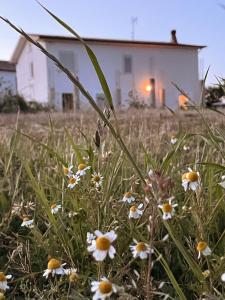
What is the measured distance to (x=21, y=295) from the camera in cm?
101

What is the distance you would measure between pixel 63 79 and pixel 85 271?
817 inches

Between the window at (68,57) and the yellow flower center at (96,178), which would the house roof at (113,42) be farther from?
the yellow flower center at (96,178)

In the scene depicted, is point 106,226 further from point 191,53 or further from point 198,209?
point 191,53

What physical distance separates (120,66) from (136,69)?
1.06m

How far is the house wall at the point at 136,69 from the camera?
21672mm

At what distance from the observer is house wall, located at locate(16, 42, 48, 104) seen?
72.8ft

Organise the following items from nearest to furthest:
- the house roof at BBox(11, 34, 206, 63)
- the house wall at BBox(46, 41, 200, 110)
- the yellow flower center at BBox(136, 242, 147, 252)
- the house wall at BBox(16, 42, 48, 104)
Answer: the yellow flower center at BBox(136, 242, 147, 252), the house roof at BBox(11, 34, 206, 63), the house wall at BBox(46, 41, 200, 110), the house wall at BBox(16, 42, 48, 104)

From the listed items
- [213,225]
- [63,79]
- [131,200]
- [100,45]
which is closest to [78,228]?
[131,200]

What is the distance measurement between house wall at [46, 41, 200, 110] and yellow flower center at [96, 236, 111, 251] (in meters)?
20.4

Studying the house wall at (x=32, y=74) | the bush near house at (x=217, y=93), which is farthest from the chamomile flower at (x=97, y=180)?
the house wall at (x=32, y=74)

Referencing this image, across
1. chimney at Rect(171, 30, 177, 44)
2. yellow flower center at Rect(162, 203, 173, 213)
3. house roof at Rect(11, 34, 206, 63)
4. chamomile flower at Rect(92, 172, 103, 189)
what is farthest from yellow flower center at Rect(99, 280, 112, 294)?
chimney at Rect(171, 30, 177, 44)

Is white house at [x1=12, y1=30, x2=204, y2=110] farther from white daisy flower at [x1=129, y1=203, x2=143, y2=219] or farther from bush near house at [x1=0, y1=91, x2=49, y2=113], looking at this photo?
white daisy flower at [x1=129, y1=203, x2=143, y2=219]

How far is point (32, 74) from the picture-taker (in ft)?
80.2

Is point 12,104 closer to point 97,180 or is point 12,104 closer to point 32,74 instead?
point 97,180
